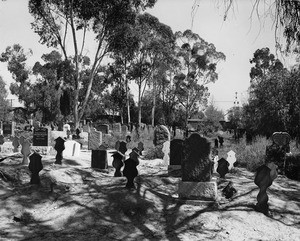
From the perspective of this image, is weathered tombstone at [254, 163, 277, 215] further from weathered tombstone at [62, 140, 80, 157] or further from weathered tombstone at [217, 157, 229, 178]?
weathered tombstone at [62, 140, 80, 157]

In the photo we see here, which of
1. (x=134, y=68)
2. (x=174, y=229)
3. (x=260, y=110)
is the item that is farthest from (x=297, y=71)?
(x=134, y=68)

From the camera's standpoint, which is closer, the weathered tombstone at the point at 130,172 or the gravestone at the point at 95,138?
the weathered tombstone at the point at 130,172

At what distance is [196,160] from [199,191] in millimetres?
537

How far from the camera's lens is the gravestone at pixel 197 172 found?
20.6ft

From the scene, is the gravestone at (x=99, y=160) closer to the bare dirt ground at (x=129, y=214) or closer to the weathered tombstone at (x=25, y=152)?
the weathered tombstone at (x=25, y=152)

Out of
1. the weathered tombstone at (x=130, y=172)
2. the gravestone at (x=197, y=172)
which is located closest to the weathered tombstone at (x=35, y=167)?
the weathered tombstone at (x=130, y=172)

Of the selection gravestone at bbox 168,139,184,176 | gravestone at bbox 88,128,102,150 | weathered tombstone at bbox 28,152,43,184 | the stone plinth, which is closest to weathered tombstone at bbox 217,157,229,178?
gravestone at bbox 168,139,184,176

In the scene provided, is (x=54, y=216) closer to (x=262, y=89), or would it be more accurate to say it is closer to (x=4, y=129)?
(x=262, y=89)

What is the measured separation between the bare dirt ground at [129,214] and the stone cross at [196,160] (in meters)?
0.49

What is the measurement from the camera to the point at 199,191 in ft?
20.6

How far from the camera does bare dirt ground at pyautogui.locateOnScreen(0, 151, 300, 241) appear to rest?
502 cm

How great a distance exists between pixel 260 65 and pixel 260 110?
26857mm

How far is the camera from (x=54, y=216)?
552 centimetres

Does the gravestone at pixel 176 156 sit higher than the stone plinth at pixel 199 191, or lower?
higher
